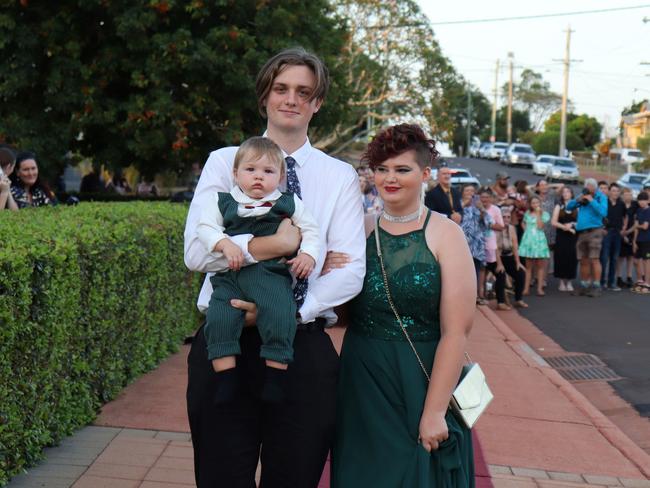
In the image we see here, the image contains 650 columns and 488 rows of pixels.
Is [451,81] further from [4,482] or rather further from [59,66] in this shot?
[4,482]

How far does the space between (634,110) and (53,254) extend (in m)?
108

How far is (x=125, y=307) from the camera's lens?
21.1ft

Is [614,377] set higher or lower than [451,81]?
lower

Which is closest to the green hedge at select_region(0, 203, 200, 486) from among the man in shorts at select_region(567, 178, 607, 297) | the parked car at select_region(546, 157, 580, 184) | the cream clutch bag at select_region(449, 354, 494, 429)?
the cream clutch bag at select_region(449, 354, 494, 429)

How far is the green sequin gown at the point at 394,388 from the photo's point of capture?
3.20 metres

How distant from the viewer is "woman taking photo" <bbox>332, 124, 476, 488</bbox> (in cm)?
316

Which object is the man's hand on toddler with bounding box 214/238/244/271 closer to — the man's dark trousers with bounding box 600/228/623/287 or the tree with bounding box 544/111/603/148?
the man's dark trousers with bounding box 600/228/623/287

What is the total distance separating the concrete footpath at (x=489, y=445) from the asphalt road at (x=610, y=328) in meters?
1.16

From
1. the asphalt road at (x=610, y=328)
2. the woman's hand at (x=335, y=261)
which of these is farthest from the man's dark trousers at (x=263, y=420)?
the asphalt road at (x=610, y=328)

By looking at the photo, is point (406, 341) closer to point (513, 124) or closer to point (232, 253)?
point (232, 253)

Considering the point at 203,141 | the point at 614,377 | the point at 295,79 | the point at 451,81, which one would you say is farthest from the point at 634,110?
the point at 295,79

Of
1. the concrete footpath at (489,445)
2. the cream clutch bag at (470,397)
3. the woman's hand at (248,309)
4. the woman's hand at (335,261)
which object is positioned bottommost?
the concrete footpath at (489,445)

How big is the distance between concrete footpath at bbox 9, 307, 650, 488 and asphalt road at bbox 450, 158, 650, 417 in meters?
1.16

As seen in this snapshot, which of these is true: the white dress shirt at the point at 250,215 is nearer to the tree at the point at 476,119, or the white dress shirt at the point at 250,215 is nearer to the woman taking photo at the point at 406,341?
the woman taking photo at the point at 406,341
